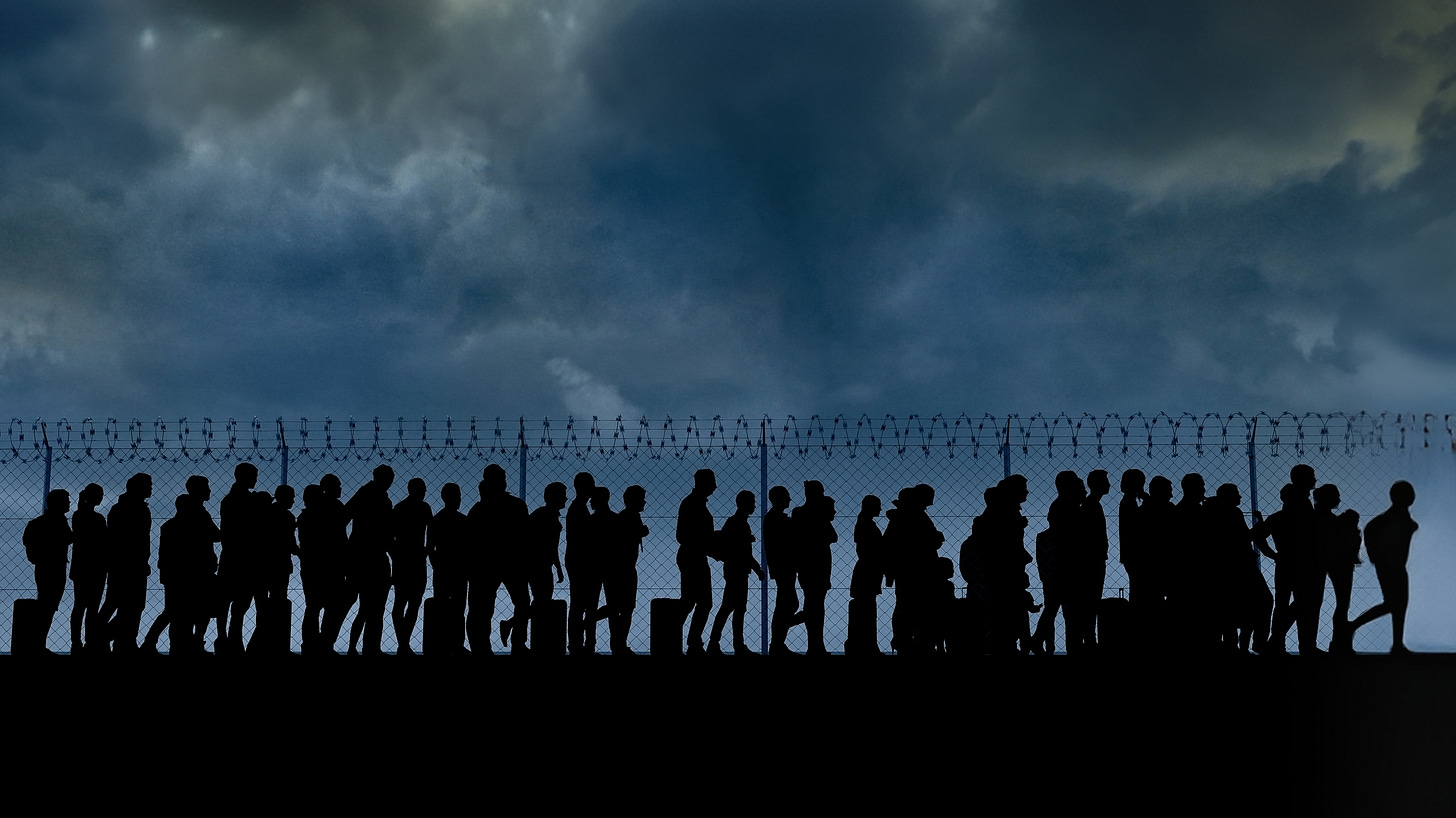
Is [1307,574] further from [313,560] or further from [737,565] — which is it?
[313,560]

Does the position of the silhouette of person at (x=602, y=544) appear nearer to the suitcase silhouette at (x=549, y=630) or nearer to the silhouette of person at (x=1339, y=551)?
the suitcase silhouette at (x=549, y=630)

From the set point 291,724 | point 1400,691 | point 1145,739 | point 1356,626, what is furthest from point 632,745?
point 1356,626

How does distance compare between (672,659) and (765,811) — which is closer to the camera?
(765,811)

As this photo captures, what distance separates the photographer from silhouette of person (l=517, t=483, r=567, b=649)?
9.12m

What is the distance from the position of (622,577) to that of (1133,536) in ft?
11.8

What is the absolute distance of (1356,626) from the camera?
9500 mm

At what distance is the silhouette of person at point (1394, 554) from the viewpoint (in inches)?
364

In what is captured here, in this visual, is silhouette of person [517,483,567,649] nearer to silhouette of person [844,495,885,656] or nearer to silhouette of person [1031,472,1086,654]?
silhouette of person [844,495,885,656]

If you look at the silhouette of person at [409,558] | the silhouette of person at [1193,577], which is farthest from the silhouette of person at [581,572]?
the silhouette of person at [1193,577]

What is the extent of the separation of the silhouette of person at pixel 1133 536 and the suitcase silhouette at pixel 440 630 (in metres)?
4.67

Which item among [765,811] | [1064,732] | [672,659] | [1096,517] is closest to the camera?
[765,811]

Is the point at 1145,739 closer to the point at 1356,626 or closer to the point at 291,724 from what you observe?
the point at 1356,626

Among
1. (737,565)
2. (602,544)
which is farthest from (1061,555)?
(602,544)

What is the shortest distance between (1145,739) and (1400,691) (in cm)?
167
